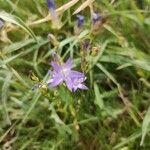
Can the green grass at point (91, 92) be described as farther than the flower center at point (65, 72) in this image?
Yes

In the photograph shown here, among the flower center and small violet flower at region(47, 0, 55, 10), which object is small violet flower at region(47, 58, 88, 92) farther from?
small violet flower at region(47, 0, 55, 10)

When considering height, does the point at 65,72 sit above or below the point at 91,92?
above

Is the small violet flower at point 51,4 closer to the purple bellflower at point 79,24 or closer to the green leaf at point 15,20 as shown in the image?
the purple bellflower at point 79,24

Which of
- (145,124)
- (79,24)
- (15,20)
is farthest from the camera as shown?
(79,24)

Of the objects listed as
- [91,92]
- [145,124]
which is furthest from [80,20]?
[145,124]

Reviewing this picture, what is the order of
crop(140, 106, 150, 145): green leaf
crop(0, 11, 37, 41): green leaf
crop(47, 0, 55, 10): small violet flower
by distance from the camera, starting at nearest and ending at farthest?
1. crop(0, 11, 37, 41): green leaf
2. crop(140, 106, 150, 145): green leaf
3. crop(47, 0, 55, 10): small violet flower

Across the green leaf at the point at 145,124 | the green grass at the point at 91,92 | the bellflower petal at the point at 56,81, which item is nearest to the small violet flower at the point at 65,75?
the bellflower petal at the point at 56,81

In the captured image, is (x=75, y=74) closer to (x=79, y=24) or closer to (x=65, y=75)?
(x=65, y=75)

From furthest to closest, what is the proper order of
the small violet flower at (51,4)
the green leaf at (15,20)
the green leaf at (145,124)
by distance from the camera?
the small violet flower at (51,4)
the green leaf at (145,124)
the green leaf at (15,20)

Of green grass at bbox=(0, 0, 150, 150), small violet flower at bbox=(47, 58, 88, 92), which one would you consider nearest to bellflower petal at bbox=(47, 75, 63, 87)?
Answer: small violet flower at bbox=(47, 58, 88, 92)
